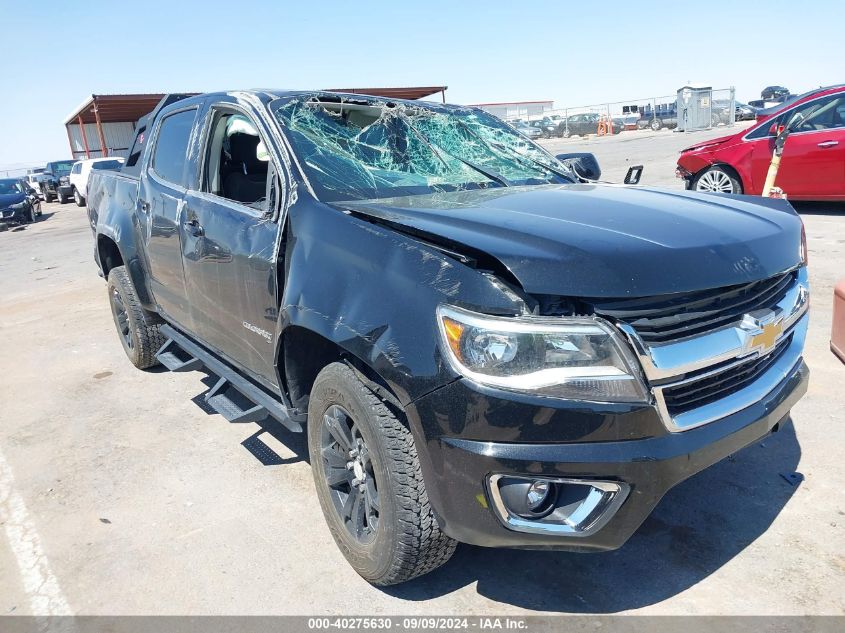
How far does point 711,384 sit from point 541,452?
25.5 inches

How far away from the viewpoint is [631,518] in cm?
206

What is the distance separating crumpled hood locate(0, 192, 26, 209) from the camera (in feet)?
64.9

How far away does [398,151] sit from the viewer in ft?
11.0

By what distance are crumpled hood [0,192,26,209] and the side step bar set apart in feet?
61.4

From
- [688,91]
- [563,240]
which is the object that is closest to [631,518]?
[563,240]

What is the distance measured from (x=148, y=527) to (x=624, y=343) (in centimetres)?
241

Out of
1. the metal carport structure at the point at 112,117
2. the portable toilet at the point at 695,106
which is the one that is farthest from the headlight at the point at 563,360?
the portable toilet at the point at 695,106

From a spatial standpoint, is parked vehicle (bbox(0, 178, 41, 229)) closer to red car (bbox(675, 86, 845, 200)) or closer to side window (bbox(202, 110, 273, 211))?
red car (bbox(675, 86, 845, 200))

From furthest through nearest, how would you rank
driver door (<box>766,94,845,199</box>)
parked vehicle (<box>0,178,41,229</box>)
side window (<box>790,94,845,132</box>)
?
1. parked vehicle (<box>0,178,41,229</box>)
2. side window (<box>790,94,845,132</box>)
3. driver door (<box>766,94,845,199</box>)

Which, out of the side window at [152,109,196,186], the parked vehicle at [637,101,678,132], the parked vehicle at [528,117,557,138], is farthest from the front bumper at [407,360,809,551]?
the parked vehicle at [528,117,557,138]

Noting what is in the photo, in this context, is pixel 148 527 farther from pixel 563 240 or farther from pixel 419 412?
pixel 563 240

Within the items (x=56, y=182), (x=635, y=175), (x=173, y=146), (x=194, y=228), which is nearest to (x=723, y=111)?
(x=56, y=182)

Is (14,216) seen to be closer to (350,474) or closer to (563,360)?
(350,474)

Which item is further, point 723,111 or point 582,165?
point 723,111
